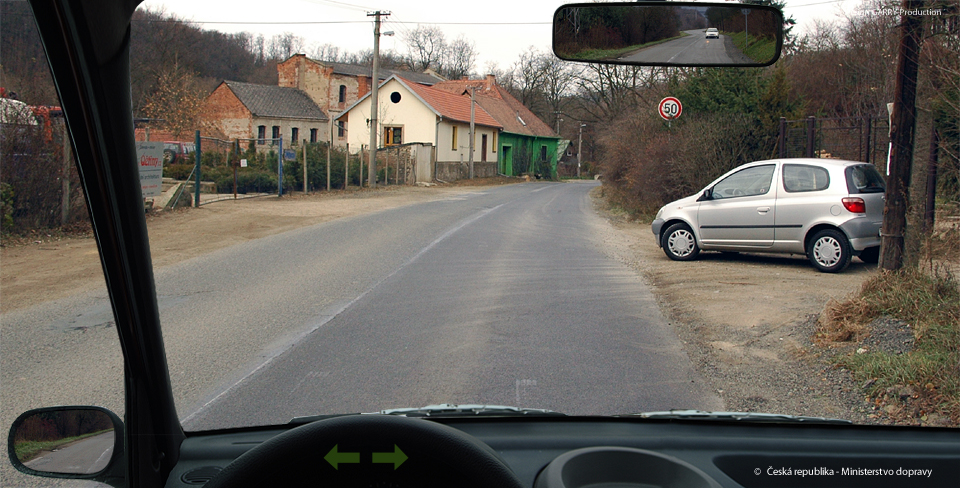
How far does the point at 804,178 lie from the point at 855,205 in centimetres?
81

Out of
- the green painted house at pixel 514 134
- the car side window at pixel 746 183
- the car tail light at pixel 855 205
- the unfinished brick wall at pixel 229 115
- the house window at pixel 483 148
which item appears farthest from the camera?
the green painted house at pixel 514 134

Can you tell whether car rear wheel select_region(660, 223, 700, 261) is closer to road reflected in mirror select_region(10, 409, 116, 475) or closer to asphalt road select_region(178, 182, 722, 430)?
asphalt road select_region(178, 182, 722, 430)

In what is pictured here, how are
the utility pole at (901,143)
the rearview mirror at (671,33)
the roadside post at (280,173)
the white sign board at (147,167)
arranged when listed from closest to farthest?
the white sign board at (147,167), the rearview mirror at (671,33), the utility pole at (901,143), the roadside post at (280,173)

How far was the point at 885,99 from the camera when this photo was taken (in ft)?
44.4

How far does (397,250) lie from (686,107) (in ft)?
29.2

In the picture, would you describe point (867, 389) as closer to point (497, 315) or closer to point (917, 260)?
point (917, 260)

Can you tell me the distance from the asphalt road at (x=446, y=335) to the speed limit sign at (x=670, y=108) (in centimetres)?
447

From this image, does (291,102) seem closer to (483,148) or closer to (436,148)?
(436,148)

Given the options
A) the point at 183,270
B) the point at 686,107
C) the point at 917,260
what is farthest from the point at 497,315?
the point at 686,107

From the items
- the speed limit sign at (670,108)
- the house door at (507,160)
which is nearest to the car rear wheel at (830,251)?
the speed limit sign at (670,108)

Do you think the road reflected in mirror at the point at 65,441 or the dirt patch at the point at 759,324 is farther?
the dirt patch at the point at 759,324

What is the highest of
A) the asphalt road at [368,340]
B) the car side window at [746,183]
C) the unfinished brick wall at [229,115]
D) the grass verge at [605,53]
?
the unfinished brick wall at [229,115]

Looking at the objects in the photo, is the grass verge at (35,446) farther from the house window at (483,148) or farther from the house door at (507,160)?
the house door at (507,160)

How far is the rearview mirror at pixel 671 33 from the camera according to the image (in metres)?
2.74
